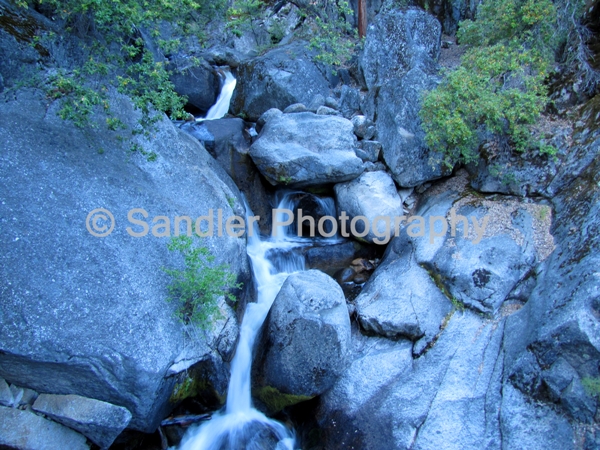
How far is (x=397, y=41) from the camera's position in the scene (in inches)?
424

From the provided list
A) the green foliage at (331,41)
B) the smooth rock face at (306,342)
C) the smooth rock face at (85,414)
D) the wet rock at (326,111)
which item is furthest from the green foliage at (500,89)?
the smooth rock face at (85,414)

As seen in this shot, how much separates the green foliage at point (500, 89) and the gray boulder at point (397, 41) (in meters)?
2.09

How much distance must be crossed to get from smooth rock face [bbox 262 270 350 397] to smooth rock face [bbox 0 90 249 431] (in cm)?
79

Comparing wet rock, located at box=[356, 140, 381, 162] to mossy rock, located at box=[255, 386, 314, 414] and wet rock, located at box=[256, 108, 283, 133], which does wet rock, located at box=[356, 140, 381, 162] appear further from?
mossy rock, located at box=[255, 386, 314, 414]

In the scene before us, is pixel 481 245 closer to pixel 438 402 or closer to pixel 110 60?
pixel 438 402

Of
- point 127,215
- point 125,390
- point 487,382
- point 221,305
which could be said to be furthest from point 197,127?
point 487,382

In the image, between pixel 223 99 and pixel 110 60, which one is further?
pixel 223 99

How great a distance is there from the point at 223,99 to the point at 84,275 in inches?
338

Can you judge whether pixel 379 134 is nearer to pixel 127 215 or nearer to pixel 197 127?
pixel 197 127

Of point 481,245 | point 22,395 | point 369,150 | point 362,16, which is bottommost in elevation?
point 22,395

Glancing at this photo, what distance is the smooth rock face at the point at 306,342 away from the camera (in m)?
6.25

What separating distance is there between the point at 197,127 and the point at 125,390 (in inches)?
269

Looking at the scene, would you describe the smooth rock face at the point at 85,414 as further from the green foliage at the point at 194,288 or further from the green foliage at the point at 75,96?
the green foliage at the point at 75,96

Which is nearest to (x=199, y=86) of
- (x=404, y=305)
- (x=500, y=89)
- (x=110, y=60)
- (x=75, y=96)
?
(x=110, y=60)
